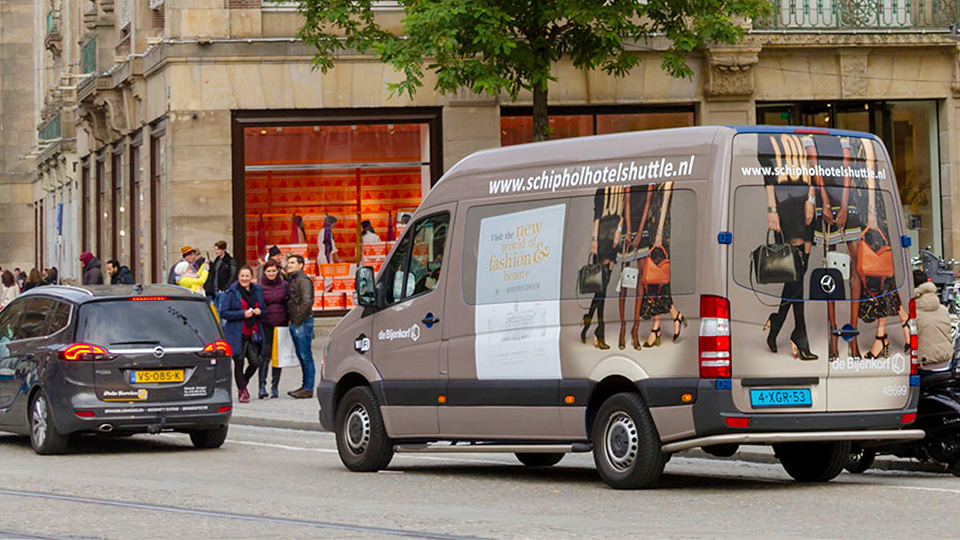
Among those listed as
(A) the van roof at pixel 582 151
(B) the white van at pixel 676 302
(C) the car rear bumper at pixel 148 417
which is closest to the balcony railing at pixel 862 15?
(C) the car rear bumper at pixel 148 417

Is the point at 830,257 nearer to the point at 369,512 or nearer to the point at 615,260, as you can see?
the point at 615,260

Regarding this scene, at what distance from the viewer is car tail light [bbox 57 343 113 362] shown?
15.2 metres

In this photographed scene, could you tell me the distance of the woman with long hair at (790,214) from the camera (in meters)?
11.3

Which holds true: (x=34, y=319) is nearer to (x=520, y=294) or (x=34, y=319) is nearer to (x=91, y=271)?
(x=520, y=294)

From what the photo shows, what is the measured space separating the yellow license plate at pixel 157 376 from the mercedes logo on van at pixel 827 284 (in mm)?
6375

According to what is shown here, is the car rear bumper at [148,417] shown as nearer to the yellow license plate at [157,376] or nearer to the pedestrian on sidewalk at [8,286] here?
the yellow license plate at [157,376]

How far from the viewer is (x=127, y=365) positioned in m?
15.3

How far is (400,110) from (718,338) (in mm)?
18397

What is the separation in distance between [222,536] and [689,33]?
612 inches

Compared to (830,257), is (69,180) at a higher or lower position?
higher

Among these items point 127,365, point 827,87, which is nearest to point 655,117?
point 827,87

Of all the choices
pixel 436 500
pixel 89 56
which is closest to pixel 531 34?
pixel 436 500

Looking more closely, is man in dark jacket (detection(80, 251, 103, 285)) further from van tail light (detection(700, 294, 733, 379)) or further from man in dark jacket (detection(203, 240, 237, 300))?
van tail light (detection(700, 294, 733, 379))

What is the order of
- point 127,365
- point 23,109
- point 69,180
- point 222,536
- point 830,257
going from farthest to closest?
point 23,109
point 69,180
point 127,365
point 830,257
point 222,536
